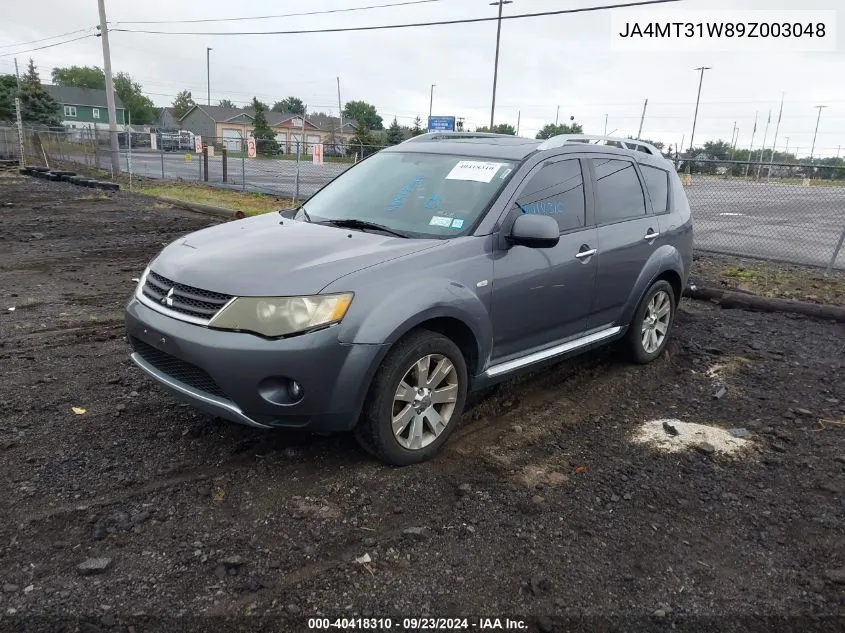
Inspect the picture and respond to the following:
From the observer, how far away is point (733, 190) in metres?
16.8

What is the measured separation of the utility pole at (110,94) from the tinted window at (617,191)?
869 inches

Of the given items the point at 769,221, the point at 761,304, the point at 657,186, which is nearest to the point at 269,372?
the point at 657,186

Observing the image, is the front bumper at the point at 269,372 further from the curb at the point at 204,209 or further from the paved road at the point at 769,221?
the curb at the point at 204,209

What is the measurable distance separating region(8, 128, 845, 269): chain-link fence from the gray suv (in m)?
5.91

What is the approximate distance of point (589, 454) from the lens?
4008 mm

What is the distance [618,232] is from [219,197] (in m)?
15.1

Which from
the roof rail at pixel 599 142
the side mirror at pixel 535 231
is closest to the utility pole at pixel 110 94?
the roof rail at pixel 599 142

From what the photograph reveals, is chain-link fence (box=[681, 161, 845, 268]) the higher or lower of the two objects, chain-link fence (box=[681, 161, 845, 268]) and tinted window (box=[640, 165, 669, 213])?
the lower

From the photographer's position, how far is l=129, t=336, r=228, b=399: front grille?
11.0 ft

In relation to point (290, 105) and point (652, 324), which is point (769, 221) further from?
point (290, 105)

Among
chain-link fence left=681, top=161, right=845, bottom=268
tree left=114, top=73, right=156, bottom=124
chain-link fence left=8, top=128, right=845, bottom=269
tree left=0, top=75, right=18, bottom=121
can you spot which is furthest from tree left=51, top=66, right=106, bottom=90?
chain-link fence left=681, top=161, right=845, bottom=268

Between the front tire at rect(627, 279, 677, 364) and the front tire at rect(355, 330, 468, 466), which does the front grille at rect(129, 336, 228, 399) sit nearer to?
the front tire at rect(355, 330, 468, 466)

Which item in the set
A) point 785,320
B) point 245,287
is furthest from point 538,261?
point 785,320

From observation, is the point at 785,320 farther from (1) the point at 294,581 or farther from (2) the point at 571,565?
(1) the point at 294,581
